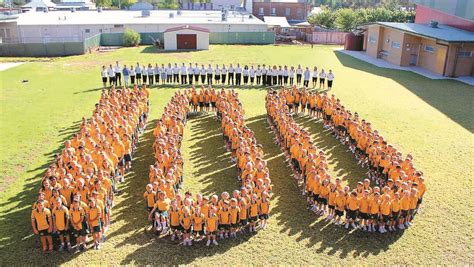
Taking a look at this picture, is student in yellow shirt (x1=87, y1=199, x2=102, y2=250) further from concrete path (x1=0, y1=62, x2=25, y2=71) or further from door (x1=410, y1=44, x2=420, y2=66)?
door (x1=410, y1=44, x2=420, y2=66)

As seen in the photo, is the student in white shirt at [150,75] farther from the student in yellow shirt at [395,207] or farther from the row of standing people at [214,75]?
the student in yellow shirt at [395,207]

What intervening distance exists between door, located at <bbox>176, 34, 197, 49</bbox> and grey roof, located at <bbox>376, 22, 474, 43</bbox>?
54.4 ft

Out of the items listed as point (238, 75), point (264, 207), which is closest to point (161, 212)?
point (264, 207)

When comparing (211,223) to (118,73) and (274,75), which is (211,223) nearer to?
(274,75)

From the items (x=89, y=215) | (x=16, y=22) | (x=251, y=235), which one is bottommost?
(x=251, y=235)

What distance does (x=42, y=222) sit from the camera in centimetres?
969

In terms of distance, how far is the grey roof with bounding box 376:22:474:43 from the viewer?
27.9m

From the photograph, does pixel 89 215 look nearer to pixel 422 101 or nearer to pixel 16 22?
pixel 422 101

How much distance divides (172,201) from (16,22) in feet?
120

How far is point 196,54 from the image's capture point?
121 feet

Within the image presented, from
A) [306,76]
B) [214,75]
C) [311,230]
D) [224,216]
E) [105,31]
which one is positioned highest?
[105,31]

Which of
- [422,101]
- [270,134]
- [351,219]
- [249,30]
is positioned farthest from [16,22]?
[351,219]

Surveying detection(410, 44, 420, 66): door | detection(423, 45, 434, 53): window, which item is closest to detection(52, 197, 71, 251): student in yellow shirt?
detection(423, 45, 434, 53): window

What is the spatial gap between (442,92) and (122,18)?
115 feet
